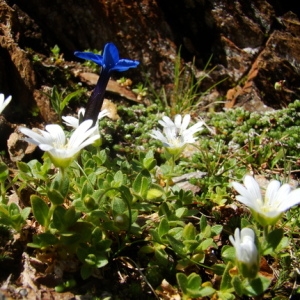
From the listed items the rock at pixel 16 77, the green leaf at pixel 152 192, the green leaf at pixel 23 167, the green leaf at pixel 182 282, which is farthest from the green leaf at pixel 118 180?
the rock at pixel 16 77

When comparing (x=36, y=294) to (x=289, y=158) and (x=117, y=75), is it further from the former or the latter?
(x=117, y=75)

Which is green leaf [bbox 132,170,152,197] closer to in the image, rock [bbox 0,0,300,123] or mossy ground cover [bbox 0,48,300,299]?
mossy ground cover [bbox 0,48,300,299]

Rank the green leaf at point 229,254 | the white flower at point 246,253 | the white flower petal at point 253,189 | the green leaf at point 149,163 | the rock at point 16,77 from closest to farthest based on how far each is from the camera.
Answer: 1. the white flower at point 246,253
2. the white flower petal at point 253,189
3. the green leaf at point 229,254
4. the green leaf at point 149,163
5. the rock at point 16,77

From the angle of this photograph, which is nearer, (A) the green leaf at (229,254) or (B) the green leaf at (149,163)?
(A) the green leaf at (229,254)

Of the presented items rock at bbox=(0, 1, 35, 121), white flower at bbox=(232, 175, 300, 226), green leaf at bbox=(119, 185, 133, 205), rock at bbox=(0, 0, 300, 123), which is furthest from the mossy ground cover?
rock at bbox=(0, 0, 300, 123)

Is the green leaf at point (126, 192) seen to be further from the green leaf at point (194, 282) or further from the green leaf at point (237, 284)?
the green leaf at point (237, 284)

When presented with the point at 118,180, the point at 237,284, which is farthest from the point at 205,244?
the point at 118,180

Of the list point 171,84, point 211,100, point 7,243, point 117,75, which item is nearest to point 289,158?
point 211,100
